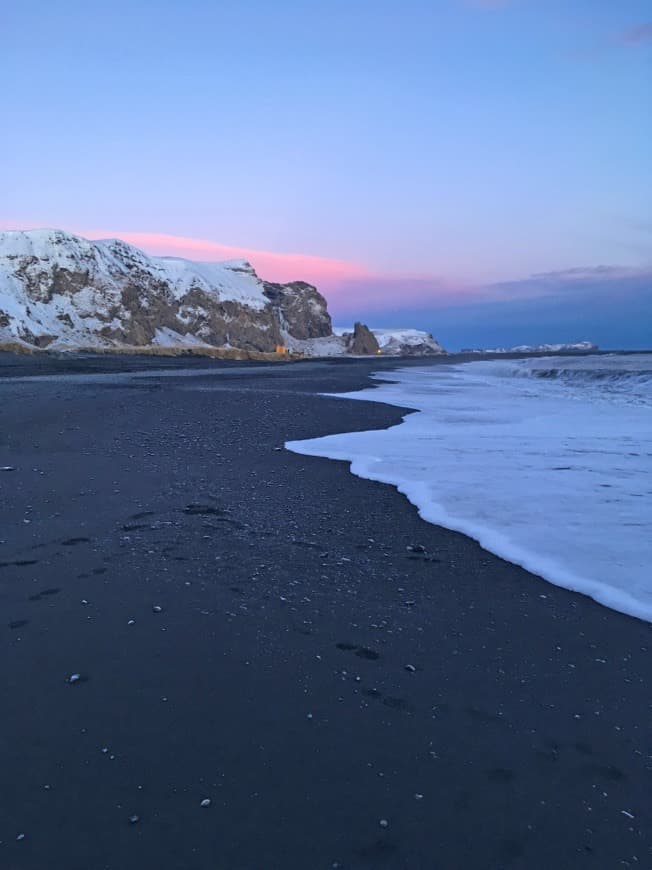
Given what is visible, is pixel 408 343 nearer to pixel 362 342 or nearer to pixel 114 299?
pixel 362 342

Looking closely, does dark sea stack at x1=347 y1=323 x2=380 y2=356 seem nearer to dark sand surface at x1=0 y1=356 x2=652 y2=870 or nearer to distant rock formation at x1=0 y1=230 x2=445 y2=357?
distant rock formation at x1=0 y1=230 x2=445 y2=357

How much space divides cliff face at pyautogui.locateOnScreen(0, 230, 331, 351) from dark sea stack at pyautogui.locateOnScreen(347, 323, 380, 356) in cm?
1869

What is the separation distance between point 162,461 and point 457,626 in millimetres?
4926

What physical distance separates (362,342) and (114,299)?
Answer: 6489cm

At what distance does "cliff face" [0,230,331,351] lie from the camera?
3674 inches

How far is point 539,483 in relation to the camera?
639 centimetres

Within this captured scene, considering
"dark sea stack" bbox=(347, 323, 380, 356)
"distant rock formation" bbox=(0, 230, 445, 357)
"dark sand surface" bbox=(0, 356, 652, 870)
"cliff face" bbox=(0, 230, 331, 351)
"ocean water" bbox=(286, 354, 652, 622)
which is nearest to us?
"dark sand surface" bbox=(0, 356, 652, 870)

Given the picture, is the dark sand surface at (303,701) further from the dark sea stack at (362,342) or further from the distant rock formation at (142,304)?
the dark sea stack at (362,342)

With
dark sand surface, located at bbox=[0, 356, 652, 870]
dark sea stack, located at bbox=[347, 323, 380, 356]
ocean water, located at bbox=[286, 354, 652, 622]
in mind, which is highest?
dark sea stack, located at bbox=[347, 323, 380, 356]

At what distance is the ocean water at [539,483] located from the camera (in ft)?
13.9

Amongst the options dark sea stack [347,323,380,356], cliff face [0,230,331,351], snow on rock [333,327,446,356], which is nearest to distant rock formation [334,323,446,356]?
snow on rock [333,327,446,356]

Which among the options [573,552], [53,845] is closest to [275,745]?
[53,845]

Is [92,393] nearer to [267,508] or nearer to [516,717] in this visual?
[267,508]

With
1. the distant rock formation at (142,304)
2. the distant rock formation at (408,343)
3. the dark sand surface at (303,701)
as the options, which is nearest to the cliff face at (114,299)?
the distant rock formation at (142,304)
